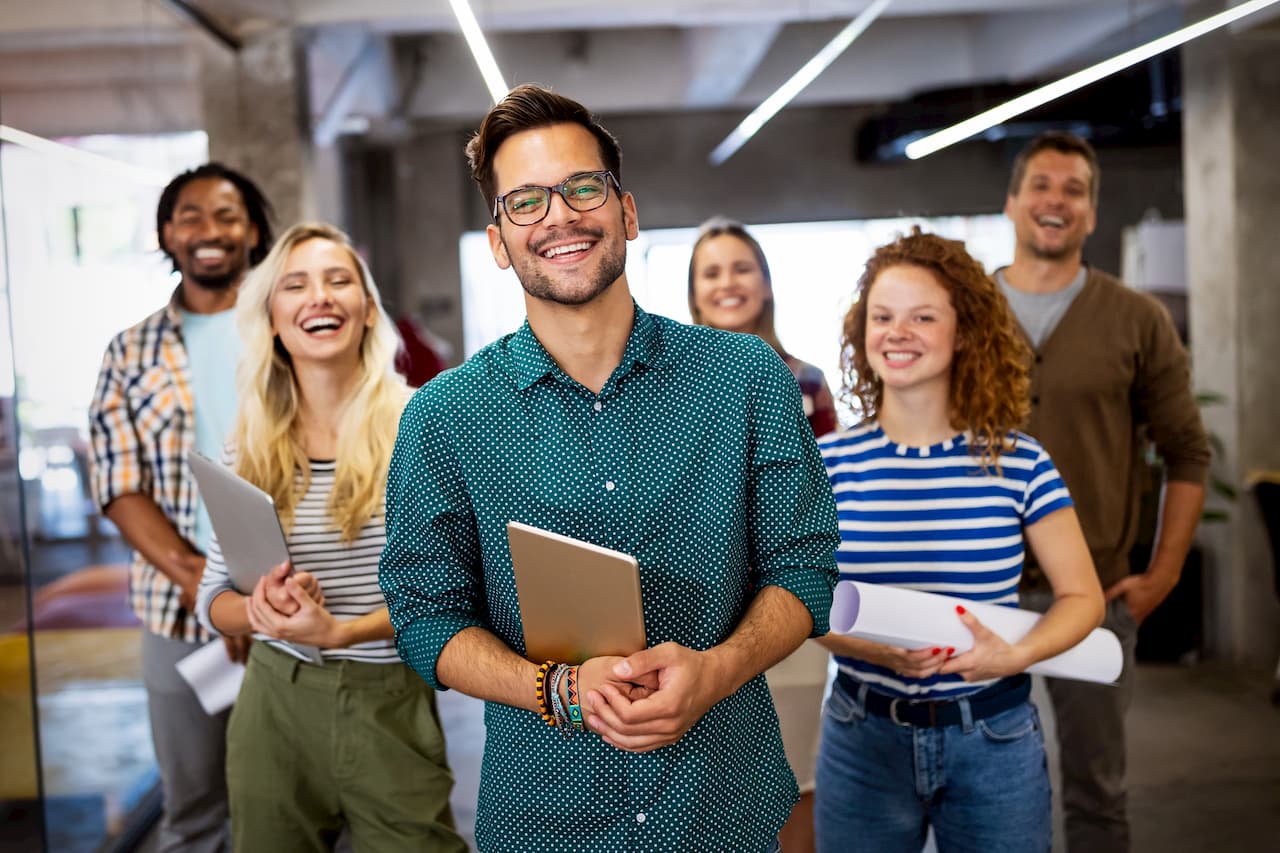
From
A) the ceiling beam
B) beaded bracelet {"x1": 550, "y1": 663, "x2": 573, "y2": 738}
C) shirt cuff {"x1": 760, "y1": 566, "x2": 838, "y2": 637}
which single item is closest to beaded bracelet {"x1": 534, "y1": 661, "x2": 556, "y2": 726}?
beaded bracelet {"x1": 550, "y1": 663, "x2": 573, "y2": 738}

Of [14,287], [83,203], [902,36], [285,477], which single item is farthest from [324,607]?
[902,36]

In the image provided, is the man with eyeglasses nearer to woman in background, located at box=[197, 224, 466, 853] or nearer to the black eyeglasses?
the black eyeglasses

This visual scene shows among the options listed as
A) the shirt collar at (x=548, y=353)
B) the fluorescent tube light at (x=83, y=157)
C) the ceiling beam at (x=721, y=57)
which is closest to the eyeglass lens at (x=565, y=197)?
the shirt collar at (x=548, y=353)

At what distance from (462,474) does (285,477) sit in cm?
73

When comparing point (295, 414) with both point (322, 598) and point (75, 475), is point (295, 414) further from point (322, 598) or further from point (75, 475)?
point (75, 475)

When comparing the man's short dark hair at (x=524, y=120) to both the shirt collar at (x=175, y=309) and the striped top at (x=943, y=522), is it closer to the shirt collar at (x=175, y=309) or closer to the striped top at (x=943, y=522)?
the striped top at (x=943, y=522)

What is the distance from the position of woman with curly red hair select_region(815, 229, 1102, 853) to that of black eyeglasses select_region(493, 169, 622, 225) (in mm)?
755

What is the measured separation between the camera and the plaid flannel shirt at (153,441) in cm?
288

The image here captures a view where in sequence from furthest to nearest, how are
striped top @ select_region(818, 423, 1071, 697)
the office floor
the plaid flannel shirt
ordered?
the office floor
the plaid flannel shirt
striped top @ select_region(818, 423, 1071, 697)

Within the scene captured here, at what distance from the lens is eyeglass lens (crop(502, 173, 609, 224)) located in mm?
1559

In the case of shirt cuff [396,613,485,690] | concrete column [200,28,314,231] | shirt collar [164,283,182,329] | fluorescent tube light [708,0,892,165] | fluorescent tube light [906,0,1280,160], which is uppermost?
fluorescent tube light [708,0,892,165]

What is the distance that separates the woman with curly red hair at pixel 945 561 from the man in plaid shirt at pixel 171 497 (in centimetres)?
161

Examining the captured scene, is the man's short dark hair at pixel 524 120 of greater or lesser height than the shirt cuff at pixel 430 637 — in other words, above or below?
above

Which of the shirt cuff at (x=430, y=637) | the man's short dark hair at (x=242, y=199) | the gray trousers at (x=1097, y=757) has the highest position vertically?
the man's short dark hair at (x=242, y=199)
